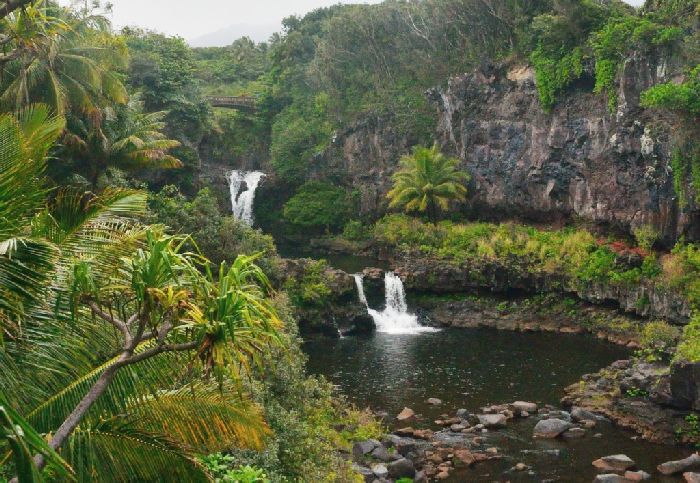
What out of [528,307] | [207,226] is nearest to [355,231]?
[528,307]

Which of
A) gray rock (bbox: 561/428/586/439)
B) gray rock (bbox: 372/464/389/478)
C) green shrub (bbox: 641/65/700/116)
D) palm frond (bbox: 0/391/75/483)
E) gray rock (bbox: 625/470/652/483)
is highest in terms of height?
green shrub (bbox: 641/65/700/116)

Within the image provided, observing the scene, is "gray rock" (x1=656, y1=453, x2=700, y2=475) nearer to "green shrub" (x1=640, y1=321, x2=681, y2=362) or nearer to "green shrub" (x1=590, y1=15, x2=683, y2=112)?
"green shrub" (x1=640, y1=321, x2=681, y2=362)

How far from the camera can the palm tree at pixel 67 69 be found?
52.6ft

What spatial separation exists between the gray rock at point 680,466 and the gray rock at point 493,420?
423cm

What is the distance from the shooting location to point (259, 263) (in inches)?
928

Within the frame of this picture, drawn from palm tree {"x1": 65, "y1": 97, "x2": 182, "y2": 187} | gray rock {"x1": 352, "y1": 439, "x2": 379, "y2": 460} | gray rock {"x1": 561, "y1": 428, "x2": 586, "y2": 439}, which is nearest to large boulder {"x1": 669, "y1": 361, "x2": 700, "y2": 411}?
gray rock {"x1": 561, "y1": 428, "x2": 586, "y2": 439}

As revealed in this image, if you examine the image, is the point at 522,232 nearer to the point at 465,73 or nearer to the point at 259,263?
the point at 465,73

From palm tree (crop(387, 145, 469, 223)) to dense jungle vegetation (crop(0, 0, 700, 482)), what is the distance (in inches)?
Result: 34.0

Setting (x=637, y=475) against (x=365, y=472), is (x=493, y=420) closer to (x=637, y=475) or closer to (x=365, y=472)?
(x=637, y=475)

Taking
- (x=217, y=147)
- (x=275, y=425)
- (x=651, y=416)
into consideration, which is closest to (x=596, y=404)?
(x=651, y=416)

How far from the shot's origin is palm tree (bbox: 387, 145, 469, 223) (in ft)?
121

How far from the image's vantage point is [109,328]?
19.7 feet

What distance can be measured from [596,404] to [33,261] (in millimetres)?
17952

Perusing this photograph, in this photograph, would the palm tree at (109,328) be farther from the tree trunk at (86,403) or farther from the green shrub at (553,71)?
the green shrub at (553,71)
